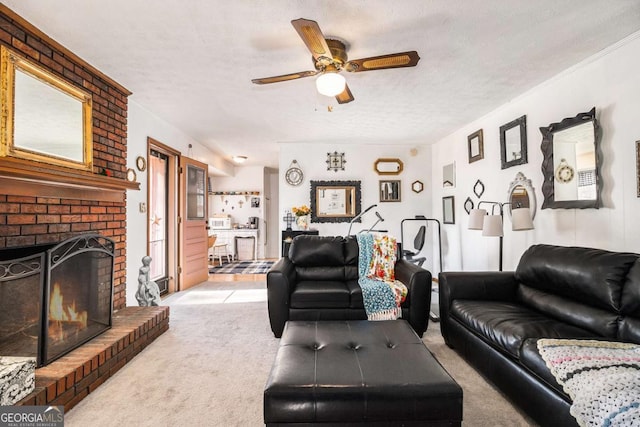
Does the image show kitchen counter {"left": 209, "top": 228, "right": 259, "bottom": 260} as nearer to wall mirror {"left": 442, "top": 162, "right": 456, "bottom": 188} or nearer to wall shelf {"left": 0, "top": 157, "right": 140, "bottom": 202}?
wall mirror {"left": 442, "top": 162, "right": 456, "bottom": 188}

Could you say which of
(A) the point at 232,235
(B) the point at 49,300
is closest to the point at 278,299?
(B) the point at 49,300

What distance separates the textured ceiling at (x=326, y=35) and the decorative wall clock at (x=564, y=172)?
80 cm

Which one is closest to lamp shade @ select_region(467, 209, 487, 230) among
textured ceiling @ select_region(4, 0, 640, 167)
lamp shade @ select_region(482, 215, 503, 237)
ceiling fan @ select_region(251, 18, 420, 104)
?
lamp shade @ select_region(482, 215, 503, 237)

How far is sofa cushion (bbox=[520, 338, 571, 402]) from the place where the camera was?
1.43 meters

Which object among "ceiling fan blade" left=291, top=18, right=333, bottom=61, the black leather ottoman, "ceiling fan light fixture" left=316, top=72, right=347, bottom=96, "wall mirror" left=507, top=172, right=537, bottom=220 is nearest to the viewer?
the black leather ottoman

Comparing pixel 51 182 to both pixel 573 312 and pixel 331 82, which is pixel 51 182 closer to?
pixel 331 82

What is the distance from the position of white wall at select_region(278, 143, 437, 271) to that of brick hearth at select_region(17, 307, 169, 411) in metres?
2.90

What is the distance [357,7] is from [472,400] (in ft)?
7.83

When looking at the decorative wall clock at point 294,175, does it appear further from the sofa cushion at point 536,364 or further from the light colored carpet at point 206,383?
the sofa cushion at point 536,364

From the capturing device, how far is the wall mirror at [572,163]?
7.96 feet

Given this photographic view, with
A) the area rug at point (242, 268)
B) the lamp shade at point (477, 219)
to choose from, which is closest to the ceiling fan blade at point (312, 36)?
the lamp shade at point (477, 219)

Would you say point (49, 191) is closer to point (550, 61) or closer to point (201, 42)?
point (201, 42)

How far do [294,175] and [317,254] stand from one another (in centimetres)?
243

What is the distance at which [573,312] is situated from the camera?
6.33 ft
